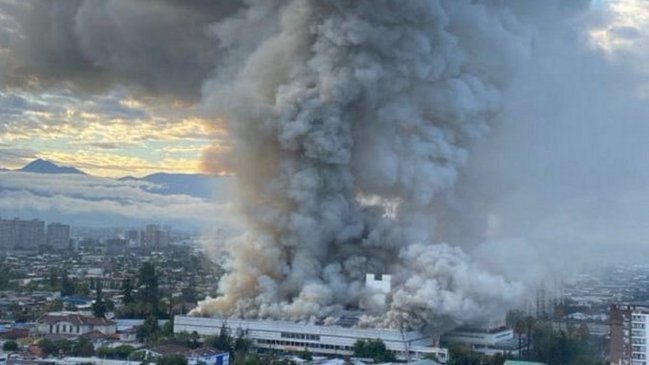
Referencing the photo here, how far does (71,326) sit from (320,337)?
249 inches

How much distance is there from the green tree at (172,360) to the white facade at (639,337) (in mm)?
8736

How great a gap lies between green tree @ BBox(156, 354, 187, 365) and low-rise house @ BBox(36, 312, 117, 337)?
492 centimetres

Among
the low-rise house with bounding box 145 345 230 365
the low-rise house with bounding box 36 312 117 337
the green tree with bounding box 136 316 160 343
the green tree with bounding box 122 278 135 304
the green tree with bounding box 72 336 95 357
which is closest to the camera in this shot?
the low-rise house with bounding box 145 345 230 365

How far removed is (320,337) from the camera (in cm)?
1888

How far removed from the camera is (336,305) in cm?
1961

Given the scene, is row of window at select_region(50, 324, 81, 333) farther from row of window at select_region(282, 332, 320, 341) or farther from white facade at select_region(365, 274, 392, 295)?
white facade at select_region(365, 274, 392, 295)

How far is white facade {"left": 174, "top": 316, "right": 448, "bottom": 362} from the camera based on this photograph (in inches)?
714

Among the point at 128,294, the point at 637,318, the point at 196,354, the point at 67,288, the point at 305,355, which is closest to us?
the point at 196,354

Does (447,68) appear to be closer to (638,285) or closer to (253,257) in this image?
(253,257)

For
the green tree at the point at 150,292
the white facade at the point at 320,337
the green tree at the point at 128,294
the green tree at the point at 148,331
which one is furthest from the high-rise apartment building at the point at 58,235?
the white facade at the point at 320,337

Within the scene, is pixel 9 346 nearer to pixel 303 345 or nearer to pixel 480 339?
pixel 303 345

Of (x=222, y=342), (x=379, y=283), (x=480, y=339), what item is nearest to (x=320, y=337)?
(x=379, y=283)

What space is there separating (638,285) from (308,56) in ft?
73.7

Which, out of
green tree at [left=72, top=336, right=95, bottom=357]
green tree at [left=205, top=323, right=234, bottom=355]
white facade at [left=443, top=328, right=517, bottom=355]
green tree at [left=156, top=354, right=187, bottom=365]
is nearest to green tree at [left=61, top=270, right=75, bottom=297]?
green tree at [left=72, top=336, right=95, bottom=357]
